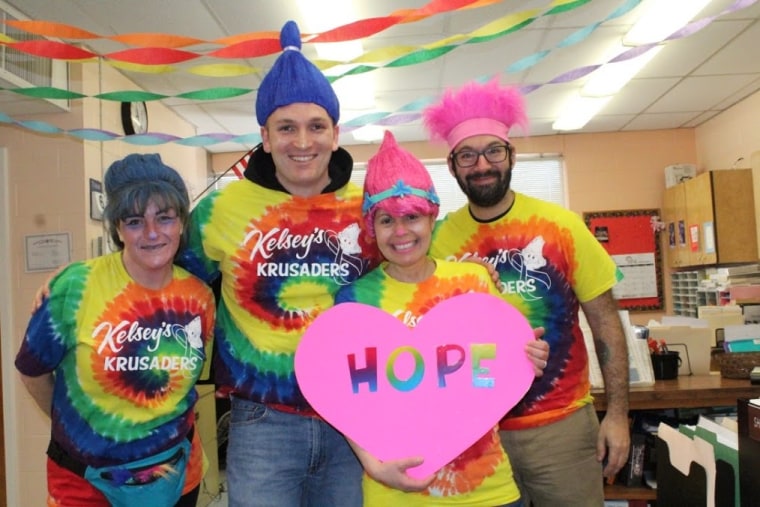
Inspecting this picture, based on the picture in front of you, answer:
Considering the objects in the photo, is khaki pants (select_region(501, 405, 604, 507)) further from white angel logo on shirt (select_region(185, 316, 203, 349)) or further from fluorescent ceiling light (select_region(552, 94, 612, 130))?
fluorescent ceiling light (select_region(552, 94, 612, 130))

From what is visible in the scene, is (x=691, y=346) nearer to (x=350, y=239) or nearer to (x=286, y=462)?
(x=350, y=239)

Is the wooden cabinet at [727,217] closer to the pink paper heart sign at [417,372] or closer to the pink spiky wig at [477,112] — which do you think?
the pink spiky wig at [477,112]

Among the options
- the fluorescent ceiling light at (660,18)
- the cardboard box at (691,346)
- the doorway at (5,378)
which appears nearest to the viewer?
the cardboard box at (691,346)

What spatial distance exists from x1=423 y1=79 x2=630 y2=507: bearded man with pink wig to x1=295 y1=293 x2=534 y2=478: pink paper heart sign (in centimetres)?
31

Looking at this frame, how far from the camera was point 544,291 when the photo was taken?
1688mm

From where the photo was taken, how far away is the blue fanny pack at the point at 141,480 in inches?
55.5

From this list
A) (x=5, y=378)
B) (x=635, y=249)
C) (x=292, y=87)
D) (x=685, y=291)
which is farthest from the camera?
(x=635, y=249)

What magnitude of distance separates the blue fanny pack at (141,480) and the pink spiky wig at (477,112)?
1115 mm

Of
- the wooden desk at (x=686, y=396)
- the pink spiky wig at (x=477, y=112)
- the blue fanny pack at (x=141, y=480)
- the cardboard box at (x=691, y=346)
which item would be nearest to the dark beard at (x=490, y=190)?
the pink spiky wig at (x=477, y=112)

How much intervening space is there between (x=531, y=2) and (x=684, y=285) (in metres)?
4.09

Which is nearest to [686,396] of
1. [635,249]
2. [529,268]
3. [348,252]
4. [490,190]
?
[529,268]

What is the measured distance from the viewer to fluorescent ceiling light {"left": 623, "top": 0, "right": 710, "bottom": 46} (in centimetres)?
361

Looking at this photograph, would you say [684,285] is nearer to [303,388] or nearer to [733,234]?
[733,234]

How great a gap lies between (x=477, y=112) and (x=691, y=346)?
1799 mm
